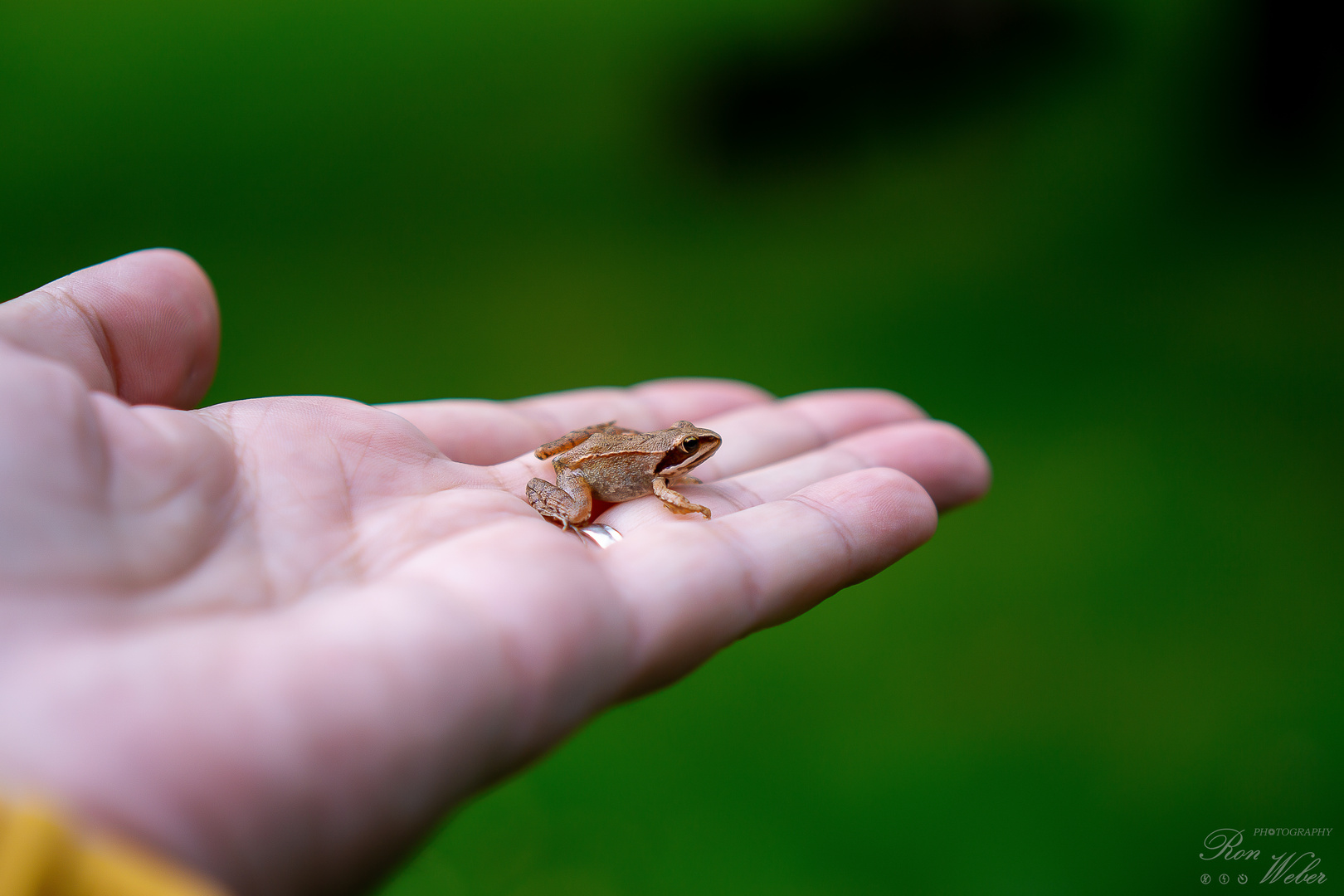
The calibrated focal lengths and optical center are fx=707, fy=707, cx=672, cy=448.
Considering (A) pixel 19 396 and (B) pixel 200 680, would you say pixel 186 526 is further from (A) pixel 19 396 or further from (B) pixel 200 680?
(B) pixel 200 680

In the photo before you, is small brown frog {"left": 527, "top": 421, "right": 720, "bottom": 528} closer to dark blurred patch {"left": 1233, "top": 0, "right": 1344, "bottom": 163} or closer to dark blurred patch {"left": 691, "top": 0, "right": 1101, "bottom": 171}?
dark blurred patch {"left": 691, "top": 0, "right": 1101, "bottom": 171}

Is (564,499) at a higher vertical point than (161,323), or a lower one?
lower

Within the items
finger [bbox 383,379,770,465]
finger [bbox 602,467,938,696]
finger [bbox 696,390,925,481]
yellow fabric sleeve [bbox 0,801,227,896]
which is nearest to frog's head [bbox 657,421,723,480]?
finger [bbox 696,390,925,481]

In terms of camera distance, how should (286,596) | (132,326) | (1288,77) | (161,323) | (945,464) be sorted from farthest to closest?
(1288,77) → (945,464) → (161,323) → (132,326) → (286,596)

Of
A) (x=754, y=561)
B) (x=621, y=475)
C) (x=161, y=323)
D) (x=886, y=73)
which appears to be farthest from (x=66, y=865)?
(x=886, y=73)

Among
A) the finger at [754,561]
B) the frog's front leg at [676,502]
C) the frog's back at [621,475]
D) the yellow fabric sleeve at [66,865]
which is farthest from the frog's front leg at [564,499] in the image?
the yellow fabric sleeve at [66,865]

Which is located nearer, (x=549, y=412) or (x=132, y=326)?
(x=132, y=326)

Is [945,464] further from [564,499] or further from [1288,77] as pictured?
→ [1288,77]
